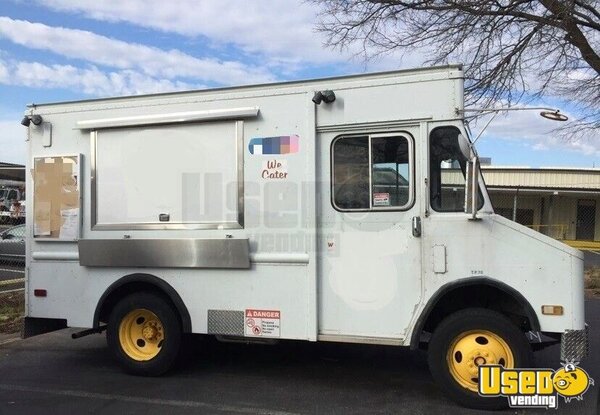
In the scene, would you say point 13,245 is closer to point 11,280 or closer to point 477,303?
point 11,280

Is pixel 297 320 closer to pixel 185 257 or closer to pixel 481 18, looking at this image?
pixel 185 257

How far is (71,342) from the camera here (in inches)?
315

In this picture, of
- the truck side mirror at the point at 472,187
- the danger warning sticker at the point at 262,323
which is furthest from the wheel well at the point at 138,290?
the truck side mirror at the point at 472,187

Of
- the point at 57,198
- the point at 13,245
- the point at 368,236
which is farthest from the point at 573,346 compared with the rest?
the point at 13,245

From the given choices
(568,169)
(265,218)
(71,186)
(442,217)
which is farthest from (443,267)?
(568,169)

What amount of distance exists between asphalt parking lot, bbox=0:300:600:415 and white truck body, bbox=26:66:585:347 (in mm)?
594

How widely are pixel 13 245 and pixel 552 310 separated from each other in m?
13.7

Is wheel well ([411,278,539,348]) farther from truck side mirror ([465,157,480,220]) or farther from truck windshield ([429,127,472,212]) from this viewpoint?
truck windshield ([429,127,472,212])

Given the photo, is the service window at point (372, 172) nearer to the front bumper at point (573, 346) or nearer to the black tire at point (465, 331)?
the black tire at point (465, 331)

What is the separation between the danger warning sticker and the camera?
563 cm

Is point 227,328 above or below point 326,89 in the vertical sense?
below

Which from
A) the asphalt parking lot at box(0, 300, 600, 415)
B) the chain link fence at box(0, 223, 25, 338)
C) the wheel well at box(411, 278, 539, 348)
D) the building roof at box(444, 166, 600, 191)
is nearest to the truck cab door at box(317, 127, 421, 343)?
the wheel well at box(411, 278, 539, 348)

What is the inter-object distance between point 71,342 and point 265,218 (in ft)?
13.4

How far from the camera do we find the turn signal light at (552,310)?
4879mm
